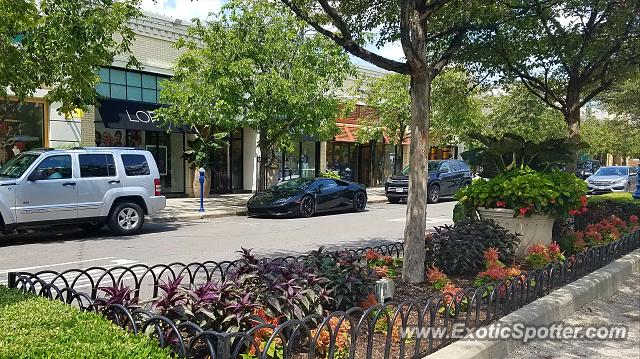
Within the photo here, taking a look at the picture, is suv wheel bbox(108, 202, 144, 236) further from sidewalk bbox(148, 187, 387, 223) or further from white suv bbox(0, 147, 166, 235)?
sidewalk bbox(148, 187, 387, 223)

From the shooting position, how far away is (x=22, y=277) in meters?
4.38

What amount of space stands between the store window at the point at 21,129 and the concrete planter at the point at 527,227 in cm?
1478

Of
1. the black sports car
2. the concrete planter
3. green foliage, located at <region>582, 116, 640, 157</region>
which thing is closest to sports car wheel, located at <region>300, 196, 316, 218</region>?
the black sports car

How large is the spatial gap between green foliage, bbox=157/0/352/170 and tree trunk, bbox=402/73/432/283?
36.3 feet

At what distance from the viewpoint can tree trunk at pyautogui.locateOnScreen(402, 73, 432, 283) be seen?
5.58m

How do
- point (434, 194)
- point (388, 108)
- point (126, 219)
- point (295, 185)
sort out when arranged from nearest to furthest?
1. point (126, 219)
2. point (295, 185)
3. point (434, 194)
4. point (388, 108)

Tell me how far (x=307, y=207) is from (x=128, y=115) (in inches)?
296

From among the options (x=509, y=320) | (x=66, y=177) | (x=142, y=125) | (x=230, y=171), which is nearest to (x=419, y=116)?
(x=509, y=320)

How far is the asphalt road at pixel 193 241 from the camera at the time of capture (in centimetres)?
882

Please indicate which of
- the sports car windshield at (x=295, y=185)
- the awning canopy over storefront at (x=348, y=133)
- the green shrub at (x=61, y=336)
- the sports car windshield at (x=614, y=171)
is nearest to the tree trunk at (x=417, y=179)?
the green shrub at (x=61, y=336)

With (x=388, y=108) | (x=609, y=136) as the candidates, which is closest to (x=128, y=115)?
(x=388, y=108)

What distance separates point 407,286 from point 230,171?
1943 cm

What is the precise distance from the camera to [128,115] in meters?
18.9

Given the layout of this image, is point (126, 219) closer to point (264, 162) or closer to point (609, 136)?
point (264, 162)
